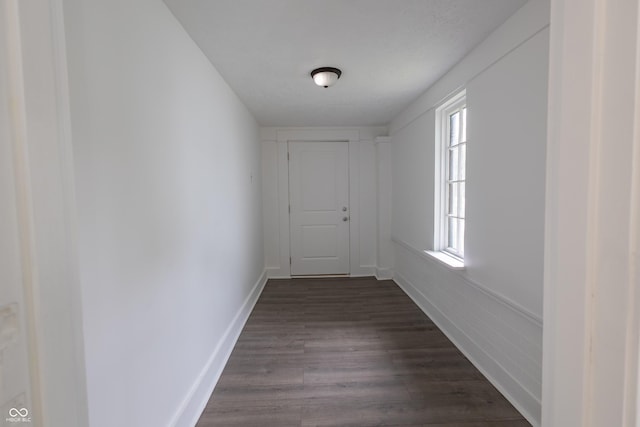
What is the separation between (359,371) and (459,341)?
0.92 meters

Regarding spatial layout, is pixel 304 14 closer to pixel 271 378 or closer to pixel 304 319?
pixel 271 378

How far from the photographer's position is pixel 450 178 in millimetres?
2855

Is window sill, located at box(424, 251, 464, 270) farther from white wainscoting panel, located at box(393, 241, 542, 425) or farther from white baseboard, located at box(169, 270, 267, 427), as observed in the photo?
white baseboard, located at box(169, 270, 267, 427)

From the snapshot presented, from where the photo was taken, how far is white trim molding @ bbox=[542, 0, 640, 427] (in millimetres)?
406

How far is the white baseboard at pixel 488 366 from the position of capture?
1730 mm

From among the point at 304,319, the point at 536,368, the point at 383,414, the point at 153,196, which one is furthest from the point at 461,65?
the point at 304,319

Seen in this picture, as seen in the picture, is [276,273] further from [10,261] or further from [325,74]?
[10,261]

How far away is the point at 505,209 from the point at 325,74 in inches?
62.6

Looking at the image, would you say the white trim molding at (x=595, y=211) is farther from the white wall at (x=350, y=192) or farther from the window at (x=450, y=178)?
the white wall at (x=350, y=192)

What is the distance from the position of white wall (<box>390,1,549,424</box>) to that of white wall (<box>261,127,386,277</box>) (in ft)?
6.22

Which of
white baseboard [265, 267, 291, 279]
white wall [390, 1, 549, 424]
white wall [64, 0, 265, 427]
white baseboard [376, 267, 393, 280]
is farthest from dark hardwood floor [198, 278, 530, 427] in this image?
white baseboard [265, 267, 291, 279]

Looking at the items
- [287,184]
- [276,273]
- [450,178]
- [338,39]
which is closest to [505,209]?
[450,178]

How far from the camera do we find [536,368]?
1.66 metres

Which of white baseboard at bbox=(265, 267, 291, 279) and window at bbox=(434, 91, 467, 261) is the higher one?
window at bbox=(434, 91, 467, 261)
